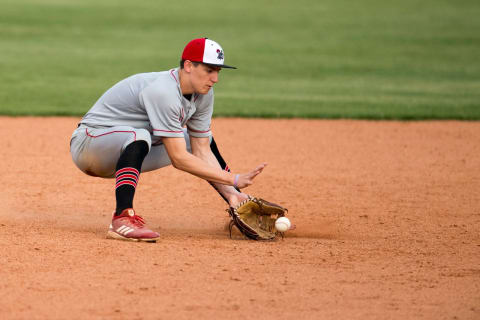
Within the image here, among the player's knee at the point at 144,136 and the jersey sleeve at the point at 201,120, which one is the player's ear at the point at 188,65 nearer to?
the jersey sleeve at the point at 201,120

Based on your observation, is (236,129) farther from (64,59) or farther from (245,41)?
(245,41)

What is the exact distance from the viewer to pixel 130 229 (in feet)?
17.5

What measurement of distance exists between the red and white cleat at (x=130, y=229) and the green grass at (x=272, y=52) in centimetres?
623

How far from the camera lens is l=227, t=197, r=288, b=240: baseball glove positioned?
5.64 meters

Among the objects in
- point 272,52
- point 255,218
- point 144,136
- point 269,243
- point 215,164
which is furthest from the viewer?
point 272,52

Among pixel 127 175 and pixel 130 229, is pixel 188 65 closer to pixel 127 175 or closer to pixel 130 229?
pixel 127 175

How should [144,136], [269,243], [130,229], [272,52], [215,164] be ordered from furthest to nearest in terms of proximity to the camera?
1. [272,52]
2. [215,164]
3. [269,243]
4. [144,136]
5. [130,229]

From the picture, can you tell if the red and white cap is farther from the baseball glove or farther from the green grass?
the green grass

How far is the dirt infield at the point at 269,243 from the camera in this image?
13.9 ft

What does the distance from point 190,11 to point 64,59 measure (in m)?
9.40

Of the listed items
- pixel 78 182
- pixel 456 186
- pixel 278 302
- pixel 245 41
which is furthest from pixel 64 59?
pixel 278 302

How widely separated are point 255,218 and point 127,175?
105cm

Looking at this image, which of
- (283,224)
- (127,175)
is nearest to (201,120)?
(127,175)

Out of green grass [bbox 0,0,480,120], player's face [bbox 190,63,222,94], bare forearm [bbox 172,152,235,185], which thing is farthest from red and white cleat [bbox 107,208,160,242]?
green grass [bbox 0,0,480,120]
